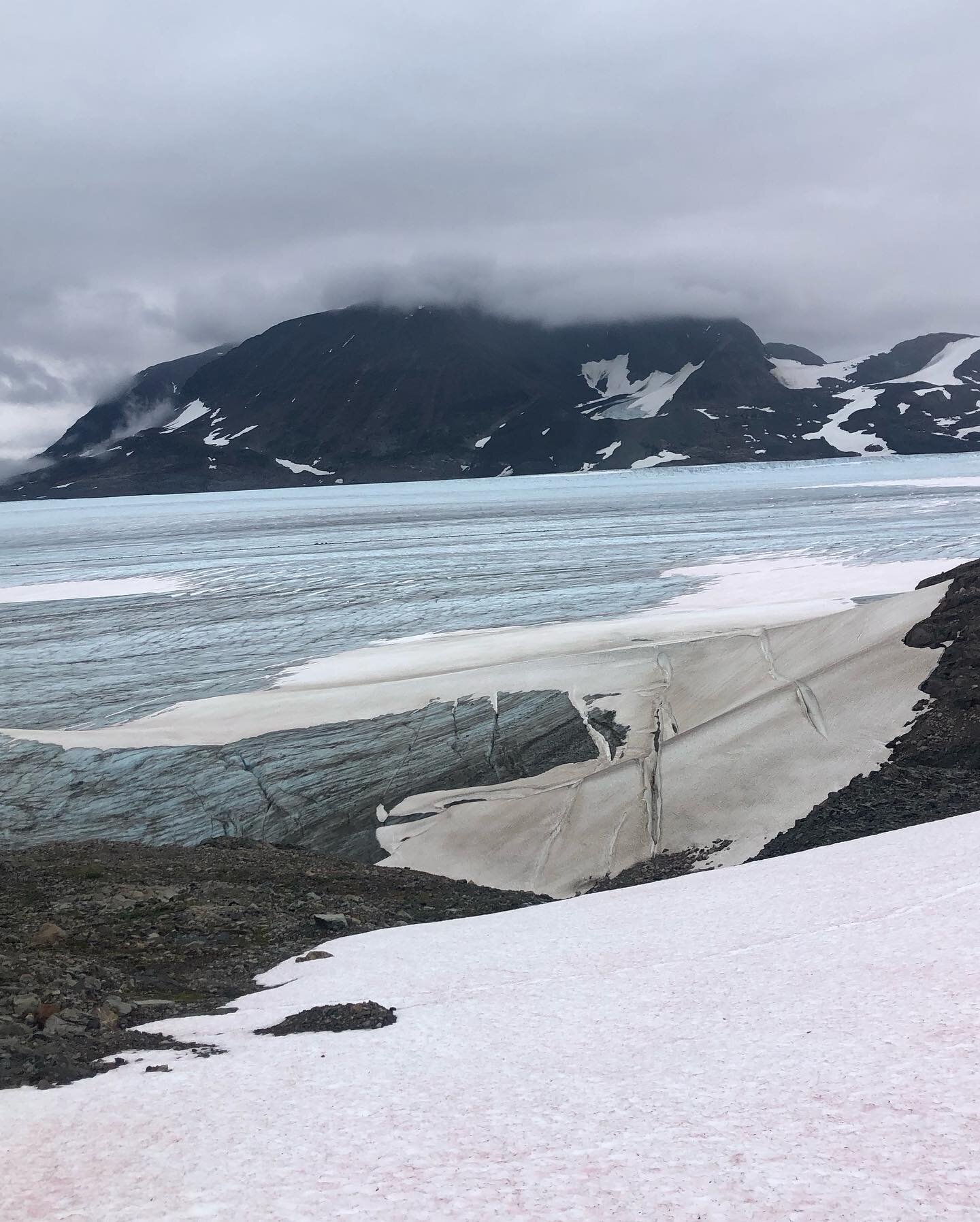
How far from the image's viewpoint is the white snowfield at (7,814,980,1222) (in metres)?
4.38

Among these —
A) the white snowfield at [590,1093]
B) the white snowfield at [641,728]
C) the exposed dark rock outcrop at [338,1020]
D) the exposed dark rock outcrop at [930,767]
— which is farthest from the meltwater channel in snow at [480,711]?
the exposed dark rock outcrop at [338,1020]

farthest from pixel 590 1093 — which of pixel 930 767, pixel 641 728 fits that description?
pixel 641 728

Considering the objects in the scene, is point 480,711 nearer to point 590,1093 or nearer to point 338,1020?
point 338,1020

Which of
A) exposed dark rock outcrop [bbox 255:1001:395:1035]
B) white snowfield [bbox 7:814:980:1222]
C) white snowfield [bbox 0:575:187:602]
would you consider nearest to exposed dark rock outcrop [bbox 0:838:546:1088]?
exposed dark rock outcrop [bbox 255:1001:395:1035]

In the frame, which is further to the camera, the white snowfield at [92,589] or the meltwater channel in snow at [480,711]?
the white snowfield at [92,589]

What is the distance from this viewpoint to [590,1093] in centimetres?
545

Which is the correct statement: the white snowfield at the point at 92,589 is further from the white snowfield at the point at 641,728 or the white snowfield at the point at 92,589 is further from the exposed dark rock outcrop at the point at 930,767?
the exposed dark rock outcrop at the point at 930,767

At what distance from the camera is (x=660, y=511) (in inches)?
3684

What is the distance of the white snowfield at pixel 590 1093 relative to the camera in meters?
4.38

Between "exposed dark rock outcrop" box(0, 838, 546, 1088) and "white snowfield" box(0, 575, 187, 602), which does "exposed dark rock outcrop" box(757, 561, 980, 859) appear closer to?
"exposed dark rock outcrop" box(0, 838, 546, 1088)

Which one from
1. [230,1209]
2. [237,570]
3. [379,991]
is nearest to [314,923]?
[379,991]

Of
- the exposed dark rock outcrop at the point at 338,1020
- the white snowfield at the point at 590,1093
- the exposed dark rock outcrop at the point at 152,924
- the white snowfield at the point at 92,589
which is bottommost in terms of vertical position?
the exposed dark rock outcrop at the point at 152,924

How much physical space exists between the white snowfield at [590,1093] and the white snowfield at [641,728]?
565 cm

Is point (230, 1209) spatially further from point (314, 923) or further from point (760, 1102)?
point (314, 923)
